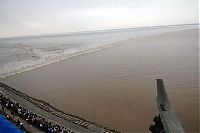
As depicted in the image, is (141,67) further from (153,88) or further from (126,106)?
(126,106)

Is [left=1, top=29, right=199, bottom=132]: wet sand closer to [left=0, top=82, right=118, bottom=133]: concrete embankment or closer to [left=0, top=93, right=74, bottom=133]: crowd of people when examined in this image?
[left=0, top=82, right=118, bottom=133]: concrete embankment

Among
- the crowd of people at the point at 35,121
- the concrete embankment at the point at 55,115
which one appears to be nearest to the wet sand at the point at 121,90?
the concrete embankment at the point at 55,115

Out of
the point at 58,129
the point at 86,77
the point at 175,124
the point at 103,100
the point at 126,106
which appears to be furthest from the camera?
the point at 86,77

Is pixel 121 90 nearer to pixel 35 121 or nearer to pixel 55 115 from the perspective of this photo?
pixel 55 115

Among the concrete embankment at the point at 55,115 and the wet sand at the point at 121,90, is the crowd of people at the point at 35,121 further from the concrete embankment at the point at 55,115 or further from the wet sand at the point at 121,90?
the wet sand at the point at 121,90

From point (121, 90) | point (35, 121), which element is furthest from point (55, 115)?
point (121, 90)

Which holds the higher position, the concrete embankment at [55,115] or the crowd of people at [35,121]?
the crowd of people at [35,121]

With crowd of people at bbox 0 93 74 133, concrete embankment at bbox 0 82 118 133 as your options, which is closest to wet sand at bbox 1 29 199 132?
concrete embankment at bbox 0 82 118 133

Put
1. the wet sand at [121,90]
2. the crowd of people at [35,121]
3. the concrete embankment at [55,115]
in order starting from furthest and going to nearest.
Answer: the wet sand at [121,90] → the concrete embankment at [55,115] → the crowd of people at [35,121]

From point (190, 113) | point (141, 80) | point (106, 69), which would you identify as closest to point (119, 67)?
point (106, 69)

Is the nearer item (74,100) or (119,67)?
(74,100)
